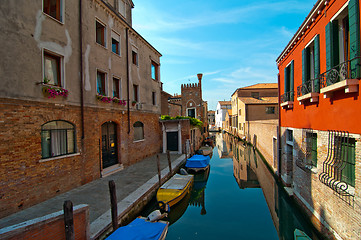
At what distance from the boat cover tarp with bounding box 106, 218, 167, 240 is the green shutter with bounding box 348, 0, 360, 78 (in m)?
5.74

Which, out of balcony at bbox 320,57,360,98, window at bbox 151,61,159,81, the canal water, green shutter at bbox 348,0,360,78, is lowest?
the canal water

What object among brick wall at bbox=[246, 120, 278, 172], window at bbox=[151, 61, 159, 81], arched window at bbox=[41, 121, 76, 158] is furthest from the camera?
window at bbox=[151, 61, 159, 81]

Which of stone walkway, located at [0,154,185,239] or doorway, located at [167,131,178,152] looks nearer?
stone walkway, located at [0,154,185,239]

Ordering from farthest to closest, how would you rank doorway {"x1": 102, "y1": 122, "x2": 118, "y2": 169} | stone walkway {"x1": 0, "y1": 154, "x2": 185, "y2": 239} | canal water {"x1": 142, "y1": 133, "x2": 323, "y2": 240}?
1. doorway {"x1": 102, "y1": 122, "x2": 118, "y2": 169}
2. canal water {"x1": 142, "y1": 133, "x2": 323, "y2": 240}
3. stone walkway {"x1": 0, "y1": 154, "x2": 185, "y2": 239}

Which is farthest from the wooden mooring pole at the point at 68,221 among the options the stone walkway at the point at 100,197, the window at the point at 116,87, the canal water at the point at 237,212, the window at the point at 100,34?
the window at the point at 100,34

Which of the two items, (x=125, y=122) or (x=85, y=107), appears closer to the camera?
(x=85, y=107)

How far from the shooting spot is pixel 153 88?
15.4 meters

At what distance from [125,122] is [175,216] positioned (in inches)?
241

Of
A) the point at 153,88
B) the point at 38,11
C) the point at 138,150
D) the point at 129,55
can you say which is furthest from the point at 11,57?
the point at 153,88

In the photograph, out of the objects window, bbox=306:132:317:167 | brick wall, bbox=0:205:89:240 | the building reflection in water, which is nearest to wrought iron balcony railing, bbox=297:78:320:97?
window, bbox=306:132:317:167

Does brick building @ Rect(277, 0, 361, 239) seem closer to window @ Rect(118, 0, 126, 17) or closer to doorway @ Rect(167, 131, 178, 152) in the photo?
doorway @ Rect(167, 131, 178, 152)

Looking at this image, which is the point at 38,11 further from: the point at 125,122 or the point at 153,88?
the point at 153,88

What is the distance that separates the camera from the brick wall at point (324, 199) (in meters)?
3.91

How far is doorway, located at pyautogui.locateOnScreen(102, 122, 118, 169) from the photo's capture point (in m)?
9.95
